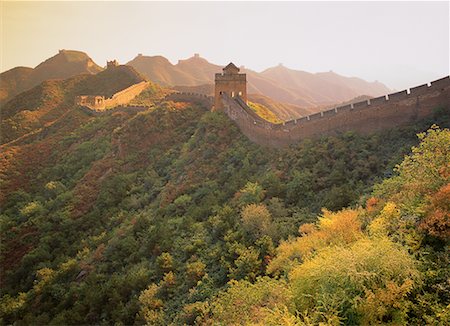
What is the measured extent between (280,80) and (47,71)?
→ 93.1 m

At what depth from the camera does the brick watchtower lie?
35.8m

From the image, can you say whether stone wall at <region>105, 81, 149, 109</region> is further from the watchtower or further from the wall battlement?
the watchtower

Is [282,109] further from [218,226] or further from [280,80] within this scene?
[280,80]

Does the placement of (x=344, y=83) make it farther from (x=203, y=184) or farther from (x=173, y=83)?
(x=203, y=184)

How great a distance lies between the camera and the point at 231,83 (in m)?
35.9

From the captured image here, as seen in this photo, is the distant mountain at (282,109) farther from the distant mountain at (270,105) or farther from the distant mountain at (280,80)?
the distant mountain at (280,80)

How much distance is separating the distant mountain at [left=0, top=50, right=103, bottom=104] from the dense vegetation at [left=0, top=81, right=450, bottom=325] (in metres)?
58.8

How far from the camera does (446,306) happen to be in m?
8.49

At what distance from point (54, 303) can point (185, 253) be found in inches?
304

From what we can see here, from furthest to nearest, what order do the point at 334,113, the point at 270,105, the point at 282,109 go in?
the point at 282,109 → the point at 270,105 → the point at 334,113

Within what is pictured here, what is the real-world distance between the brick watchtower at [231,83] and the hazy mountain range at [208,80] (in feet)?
128

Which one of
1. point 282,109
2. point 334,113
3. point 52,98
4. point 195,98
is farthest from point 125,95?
point 334,113

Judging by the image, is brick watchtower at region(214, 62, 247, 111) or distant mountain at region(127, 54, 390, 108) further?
distant mountain at region(127, 54, 390, 108)

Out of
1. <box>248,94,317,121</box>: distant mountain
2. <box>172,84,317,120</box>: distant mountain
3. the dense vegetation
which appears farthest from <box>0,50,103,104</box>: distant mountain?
the dense vegetation
